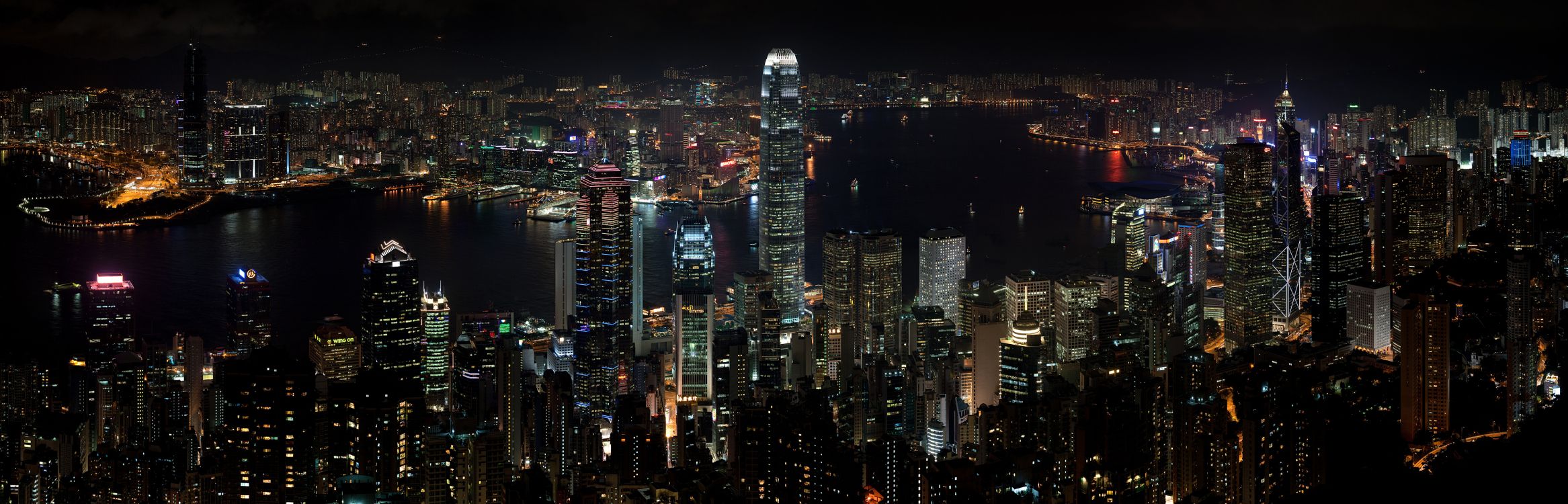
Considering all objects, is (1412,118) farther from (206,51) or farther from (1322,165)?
(206,51)

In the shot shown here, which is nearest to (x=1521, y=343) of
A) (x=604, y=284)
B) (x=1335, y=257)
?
(x=1335, y=257)

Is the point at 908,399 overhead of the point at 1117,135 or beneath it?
beneath

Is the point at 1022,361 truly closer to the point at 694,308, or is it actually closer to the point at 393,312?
the point at 694,308

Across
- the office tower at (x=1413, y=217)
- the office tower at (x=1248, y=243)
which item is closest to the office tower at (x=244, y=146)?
the office tower at (x=1248, y=243)

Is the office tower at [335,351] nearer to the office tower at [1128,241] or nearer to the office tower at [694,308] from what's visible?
the office tower at [694,308]

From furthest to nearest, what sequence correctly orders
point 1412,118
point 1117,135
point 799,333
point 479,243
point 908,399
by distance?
point 1117,135 < point 1412,118 < point 479,243 < point 799,333 < point 908,399

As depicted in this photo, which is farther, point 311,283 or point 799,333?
point 311,283

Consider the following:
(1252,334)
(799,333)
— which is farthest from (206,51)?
(1252,334)

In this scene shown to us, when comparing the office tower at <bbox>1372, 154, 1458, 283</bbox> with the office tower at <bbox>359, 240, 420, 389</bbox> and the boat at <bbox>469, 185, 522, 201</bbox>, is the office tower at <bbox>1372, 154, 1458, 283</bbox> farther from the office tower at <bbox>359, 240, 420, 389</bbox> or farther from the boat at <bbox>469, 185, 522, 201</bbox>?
the boat at <bbox>469, 185, 522, 201</bbox>
